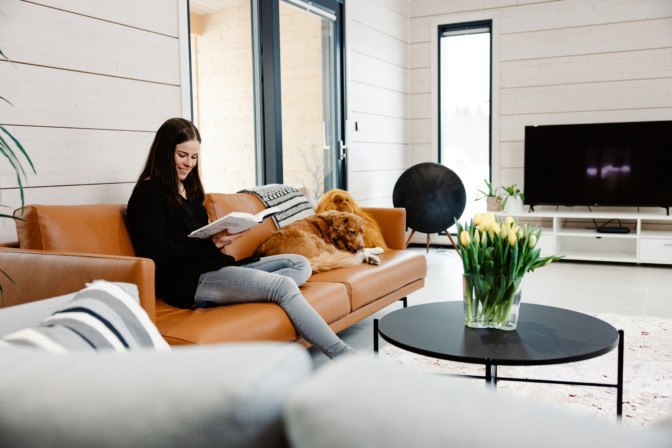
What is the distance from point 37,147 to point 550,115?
4.76 metres

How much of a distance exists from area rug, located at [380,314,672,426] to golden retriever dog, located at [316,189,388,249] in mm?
846

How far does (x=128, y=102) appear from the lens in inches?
121

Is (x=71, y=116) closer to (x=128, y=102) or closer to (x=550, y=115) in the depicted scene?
(x=128, y=102)

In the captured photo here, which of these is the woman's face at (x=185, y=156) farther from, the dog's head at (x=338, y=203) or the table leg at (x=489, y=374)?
the table leg at (x=489, y=374)

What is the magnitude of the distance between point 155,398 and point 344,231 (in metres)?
2.93

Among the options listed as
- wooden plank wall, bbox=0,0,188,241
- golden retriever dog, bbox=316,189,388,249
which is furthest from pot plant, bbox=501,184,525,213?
wooden plank wall, bbox=0,0,188,241

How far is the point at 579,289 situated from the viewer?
177 inches

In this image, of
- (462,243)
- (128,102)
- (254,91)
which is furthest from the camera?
(254,91)

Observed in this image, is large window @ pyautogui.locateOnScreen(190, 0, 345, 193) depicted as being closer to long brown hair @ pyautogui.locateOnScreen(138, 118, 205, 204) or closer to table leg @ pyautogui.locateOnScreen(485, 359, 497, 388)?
long brown hair @ pyautogui.locateOnScreen(138, 118, 205, 204)

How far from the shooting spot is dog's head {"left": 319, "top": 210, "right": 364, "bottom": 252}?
3.40 metres

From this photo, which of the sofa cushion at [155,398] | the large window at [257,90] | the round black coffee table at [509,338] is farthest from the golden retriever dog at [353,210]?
the sofa cushion at [155,398]

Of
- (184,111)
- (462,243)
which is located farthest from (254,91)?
(462,243)

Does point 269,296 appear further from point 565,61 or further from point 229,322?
point 565,61

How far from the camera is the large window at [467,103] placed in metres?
6.45
